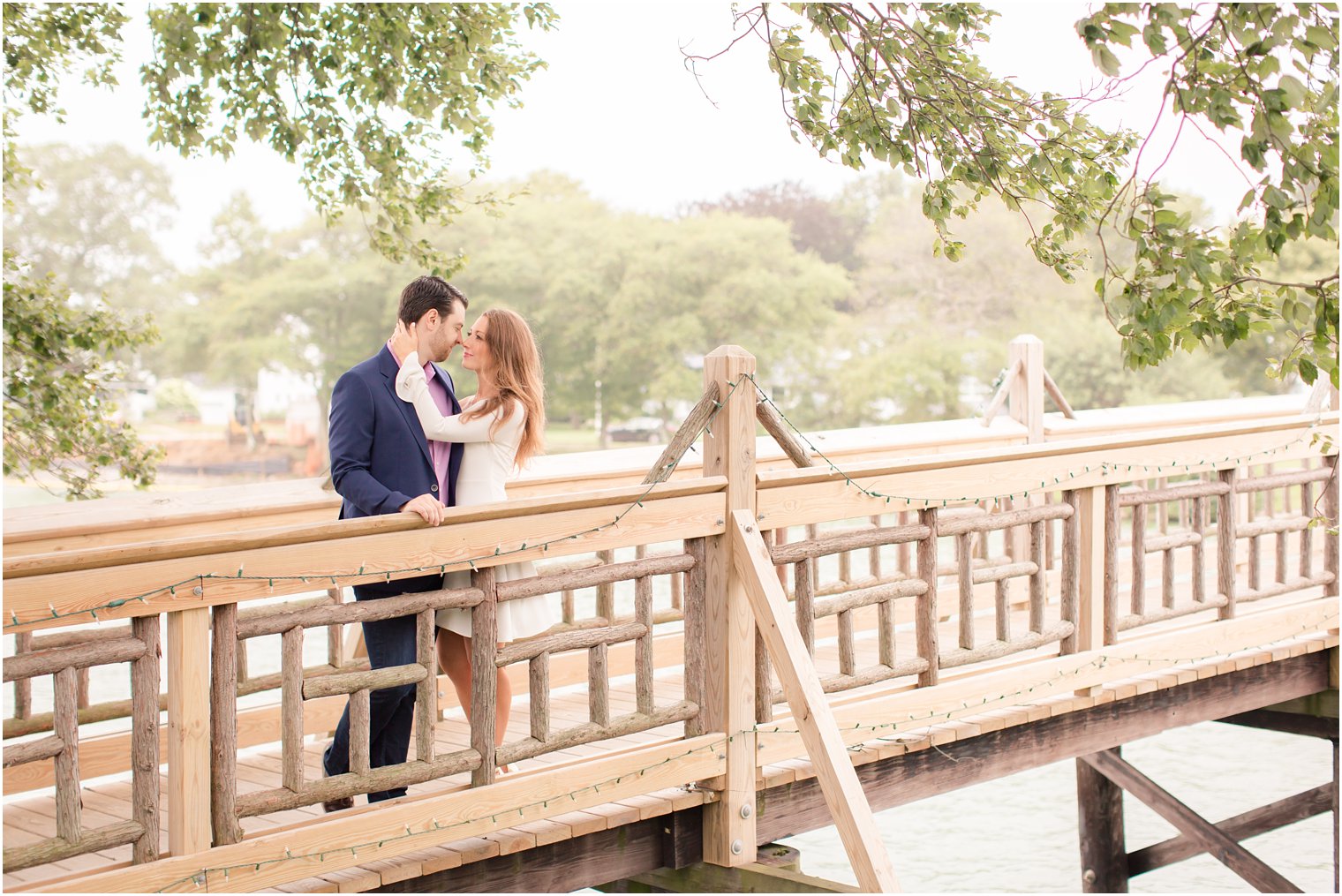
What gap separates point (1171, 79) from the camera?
9.95ft

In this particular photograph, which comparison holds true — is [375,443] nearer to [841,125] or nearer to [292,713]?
[292,713]

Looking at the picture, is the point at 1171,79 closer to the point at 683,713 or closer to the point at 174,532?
the point at 683,713

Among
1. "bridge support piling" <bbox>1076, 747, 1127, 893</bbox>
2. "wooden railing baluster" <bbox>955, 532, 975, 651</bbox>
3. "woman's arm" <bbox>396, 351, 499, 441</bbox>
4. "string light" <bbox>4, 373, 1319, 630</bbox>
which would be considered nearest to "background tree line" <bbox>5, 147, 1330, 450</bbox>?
"bridge support piling" <bbox>1076, 747, 1127, 893</bbox>

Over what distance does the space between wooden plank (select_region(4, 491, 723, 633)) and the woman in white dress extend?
0.19 metres

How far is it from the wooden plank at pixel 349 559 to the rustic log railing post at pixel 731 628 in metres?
0.12

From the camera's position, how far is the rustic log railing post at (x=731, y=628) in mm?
3992

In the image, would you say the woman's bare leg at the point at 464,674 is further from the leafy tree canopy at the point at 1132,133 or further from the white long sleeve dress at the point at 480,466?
the leafy tree canopy at the point at 1132,133

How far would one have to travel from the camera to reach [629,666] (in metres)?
5.71

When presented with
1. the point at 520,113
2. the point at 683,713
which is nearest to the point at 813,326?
the point at 520,113

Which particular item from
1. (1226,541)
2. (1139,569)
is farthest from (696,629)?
(1226,541)

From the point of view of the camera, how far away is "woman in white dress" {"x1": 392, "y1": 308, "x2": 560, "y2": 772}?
3.67 meters

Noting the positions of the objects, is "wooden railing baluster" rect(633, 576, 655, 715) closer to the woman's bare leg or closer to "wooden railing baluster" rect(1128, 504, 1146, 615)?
the woman's bare leg

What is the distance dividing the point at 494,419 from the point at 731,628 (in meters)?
0.93

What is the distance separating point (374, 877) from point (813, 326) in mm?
34580
